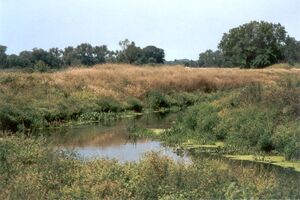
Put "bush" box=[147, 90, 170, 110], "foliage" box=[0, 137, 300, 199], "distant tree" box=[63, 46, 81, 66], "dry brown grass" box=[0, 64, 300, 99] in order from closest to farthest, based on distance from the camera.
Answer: "foliage" box=[0, 137, 300, 199], "dry brown grass" box=[0, 64, 300, 99], "bush" box=[147, 90, 170, 110], "distant tree" box=[63, 46, 81, 66]

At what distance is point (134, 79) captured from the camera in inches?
1656

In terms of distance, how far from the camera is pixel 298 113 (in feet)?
58.1

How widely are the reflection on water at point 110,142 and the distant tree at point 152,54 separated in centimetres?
5604

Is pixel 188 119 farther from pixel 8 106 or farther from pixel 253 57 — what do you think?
pixel 253 57

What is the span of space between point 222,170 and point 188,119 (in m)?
11.1

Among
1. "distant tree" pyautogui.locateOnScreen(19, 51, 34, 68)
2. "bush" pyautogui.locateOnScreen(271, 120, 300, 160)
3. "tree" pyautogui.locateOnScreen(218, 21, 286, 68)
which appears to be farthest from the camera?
"tree" pyautogui.locateOnScreen(218, 21, 286, 68)

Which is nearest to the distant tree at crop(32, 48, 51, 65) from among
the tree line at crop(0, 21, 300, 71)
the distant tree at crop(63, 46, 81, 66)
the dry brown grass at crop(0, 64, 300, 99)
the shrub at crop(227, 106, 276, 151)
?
the tree line at crop(0, 21, 300, 71)

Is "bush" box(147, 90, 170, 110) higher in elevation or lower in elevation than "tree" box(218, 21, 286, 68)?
lower

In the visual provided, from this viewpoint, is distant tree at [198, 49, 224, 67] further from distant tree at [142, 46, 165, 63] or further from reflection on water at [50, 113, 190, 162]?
reflection on water at [50, 113, 190, 162]

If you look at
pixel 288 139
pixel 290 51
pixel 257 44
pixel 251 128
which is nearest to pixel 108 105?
pixel 251 128

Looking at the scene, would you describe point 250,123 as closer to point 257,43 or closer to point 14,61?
point 14,61

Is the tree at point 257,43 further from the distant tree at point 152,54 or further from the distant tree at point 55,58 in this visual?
the distant tree at point 55,58

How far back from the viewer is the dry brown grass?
36.3m

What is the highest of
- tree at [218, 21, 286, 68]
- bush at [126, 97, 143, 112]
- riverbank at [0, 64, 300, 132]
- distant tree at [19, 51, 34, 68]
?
tree at [218, 21, 286, 68]
